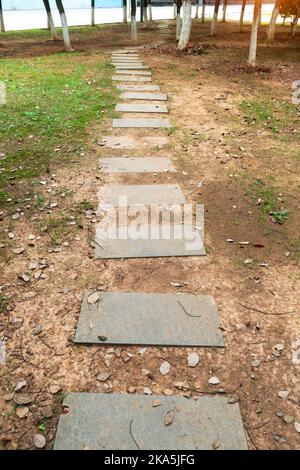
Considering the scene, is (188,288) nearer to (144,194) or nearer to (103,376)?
(103,376)

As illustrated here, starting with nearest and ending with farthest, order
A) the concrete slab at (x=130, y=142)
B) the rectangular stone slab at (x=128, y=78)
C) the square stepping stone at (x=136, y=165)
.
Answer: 1. the square stepping stone at (x=136, y=165)
2. the concrete slab at (x=130, y=142)
3. the rectangular stone slab at (x=128, y=78)

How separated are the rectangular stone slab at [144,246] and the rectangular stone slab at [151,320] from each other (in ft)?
2.46

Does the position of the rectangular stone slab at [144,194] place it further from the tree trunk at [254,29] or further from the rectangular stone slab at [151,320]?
the tree trunk at [254,29]

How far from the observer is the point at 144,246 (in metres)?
4.86

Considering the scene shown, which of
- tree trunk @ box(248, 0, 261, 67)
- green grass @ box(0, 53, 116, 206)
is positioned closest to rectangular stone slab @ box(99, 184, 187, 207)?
green grass @ box(0, 53, 116, 206)

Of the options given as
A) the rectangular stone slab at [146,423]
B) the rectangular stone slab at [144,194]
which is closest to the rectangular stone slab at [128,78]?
the rectangular stone slab at [144,194]

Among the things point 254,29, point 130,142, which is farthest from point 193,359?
point 254,29

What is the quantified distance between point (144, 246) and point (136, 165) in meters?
2.51

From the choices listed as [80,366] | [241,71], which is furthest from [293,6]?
[80,366]

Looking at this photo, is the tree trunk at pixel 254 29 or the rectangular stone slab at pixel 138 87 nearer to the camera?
the rectangular stone slab at pixel 138 87

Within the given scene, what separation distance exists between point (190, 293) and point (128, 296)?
0.71 meters

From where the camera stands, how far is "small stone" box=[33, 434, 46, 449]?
2789mm

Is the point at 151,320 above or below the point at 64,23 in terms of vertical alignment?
below

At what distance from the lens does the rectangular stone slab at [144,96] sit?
10320 millimetres
